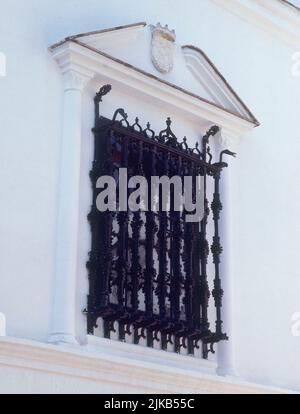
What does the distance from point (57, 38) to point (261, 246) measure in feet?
7.65

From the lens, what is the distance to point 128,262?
6883 millimetres

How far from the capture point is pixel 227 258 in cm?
757

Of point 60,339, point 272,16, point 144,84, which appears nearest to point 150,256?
point 60,339

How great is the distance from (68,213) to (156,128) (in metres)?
1.24

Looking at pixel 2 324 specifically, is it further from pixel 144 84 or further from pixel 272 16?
pixel 272 16

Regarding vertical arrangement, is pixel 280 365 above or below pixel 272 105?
below

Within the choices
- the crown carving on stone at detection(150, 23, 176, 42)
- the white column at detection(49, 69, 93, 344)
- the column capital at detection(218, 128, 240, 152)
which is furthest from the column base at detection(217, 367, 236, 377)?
the crown carving on stone at detection(150, 23, 176, 42)

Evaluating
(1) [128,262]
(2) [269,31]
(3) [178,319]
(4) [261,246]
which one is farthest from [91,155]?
(2) [269,31]

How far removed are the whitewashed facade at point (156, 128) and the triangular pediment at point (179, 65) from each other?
0.01 meters

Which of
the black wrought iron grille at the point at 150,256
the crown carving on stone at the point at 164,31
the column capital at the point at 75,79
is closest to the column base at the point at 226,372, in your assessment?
the black wrought iron grille at the point at 150,256

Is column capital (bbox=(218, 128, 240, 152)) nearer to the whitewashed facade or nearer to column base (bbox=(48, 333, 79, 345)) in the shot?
the whitewashed facade
